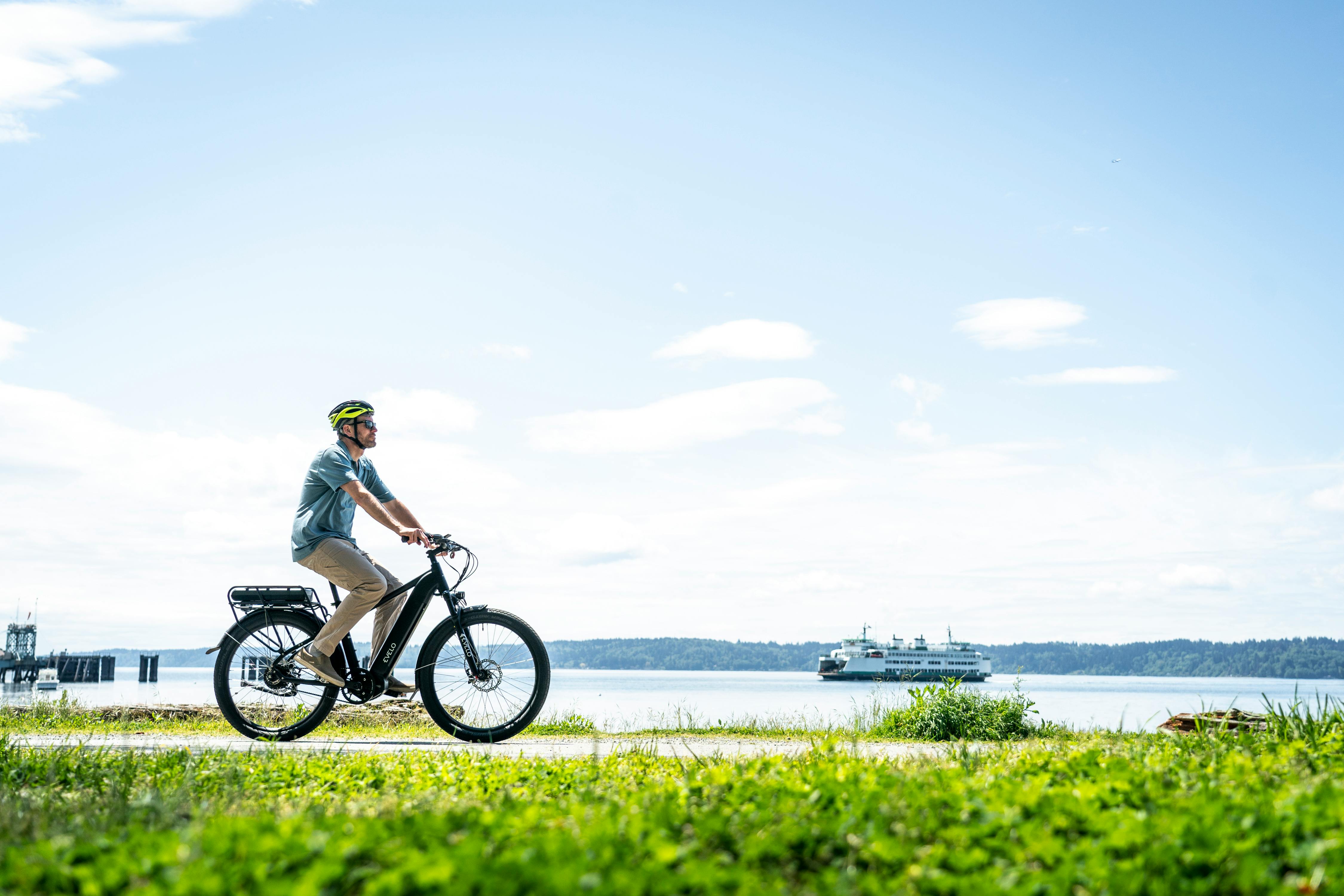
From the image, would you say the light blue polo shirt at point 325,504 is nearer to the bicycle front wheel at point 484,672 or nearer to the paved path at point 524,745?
the bicycle front wheel at point 484,672


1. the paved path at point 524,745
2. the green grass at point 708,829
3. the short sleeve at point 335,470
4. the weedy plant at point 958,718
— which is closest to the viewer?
the green grass at point 708,829

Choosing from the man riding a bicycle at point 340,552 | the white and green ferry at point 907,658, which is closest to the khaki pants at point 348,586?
the man riding a bicycle at point 340,552

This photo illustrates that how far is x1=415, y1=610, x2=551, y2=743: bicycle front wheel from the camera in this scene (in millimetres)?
6707

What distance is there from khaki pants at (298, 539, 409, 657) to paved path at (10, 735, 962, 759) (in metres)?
0.76

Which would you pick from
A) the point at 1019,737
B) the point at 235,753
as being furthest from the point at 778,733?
the point at 235,753

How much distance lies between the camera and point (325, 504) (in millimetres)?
6859

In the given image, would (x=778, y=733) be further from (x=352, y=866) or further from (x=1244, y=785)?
(x=352, y=866)

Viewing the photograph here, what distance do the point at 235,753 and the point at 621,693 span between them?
64.1 meters

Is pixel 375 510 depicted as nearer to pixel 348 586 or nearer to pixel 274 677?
pixel 348 586

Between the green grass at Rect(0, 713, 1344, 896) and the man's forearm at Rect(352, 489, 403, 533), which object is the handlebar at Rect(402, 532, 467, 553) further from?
the green grass at Rect(0, 713, 1344, 896)

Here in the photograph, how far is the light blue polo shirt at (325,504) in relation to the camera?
268 inches

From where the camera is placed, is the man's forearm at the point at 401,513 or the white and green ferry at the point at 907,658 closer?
the man's forearm at the point at 401,513

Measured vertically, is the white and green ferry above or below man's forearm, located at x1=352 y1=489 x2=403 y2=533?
below

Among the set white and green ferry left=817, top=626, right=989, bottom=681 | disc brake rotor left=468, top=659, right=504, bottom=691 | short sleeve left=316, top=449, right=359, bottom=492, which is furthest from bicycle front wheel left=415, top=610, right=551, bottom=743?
white and green ferry left=817, top=626, right=989, bottom=681
